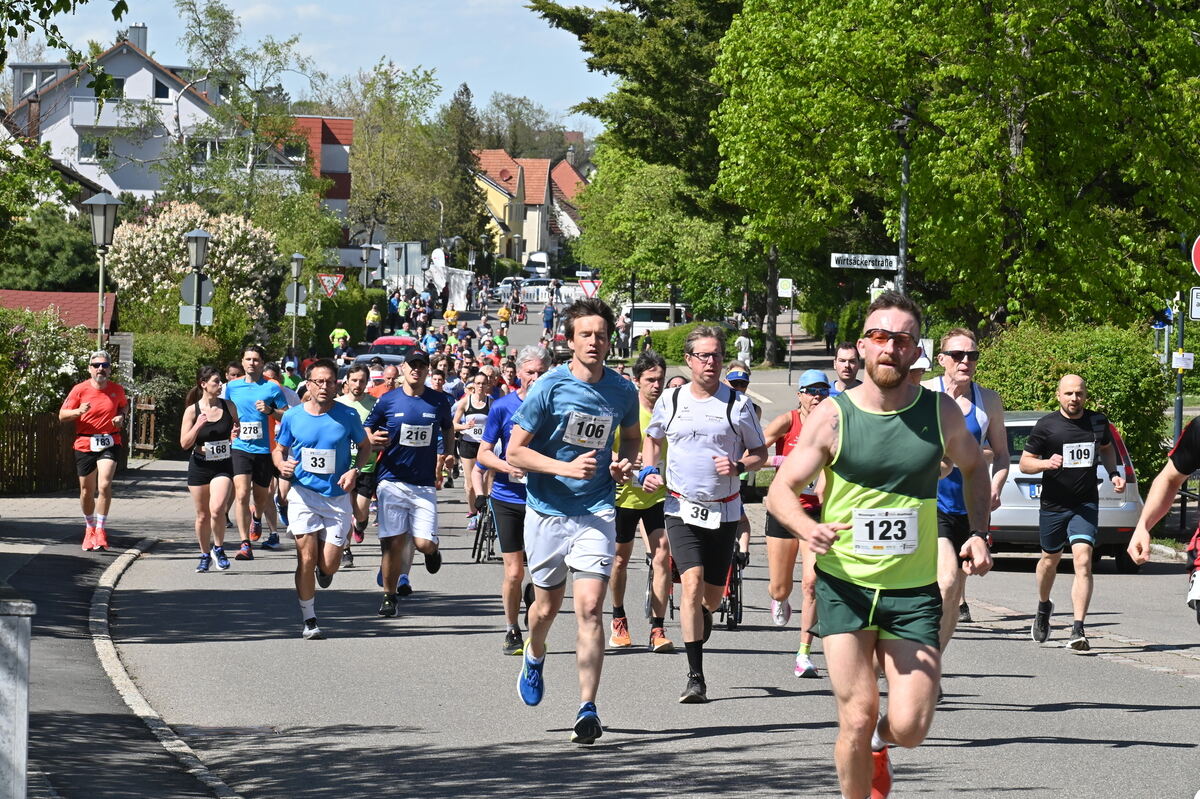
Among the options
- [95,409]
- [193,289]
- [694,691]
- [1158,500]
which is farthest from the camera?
[193,289]

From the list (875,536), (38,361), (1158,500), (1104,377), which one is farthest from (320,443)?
(38,361)

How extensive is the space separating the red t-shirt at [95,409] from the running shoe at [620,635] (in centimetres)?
732

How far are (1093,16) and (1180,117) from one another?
227 centimetres

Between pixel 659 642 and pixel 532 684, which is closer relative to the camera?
pixel 532 684

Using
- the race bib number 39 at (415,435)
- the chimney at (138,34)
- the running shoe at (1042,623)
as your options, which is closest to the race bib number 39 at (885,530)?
the running shoe at (1042,623)

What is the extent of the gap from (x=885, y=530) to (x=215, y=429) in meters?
11.0

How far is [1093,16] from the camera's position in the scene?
29.6m

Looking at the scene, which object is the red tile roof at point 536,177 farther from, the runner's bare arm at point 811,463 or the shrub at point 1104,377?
the runner's bare arm at point 811,463

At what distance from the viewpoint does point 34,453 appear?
77.0ft

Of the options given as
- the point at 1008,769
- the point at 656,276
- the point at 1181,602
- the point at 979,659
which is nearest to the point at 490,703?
the point at 1008,769

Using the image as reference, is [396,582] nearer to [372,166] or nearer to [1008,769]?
[1008,769]

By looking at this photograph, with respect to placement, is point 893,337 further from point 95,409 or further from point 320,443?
point 95,409

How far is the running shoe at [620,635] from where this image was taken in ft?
39.0

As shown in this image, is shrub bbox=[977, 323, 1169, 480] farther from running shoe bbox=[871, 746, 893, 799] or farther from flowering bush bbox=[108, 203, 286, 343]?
flowering bush bbox=[108, 203, 286, 343]
